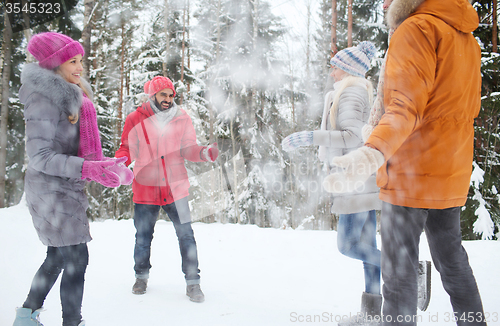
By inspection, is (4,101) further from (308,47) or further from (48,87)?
(308,47)

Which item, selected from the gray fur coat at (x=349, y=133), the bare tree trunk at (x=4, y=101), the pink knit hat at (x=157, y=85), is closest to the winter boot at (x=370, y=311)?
the gray fur coat at (x=349, y=133)

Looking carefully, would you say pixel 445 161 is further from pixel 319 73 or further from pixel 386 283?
pixel 319 73

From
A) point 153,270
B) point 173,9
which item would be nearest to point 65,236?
point 153,270

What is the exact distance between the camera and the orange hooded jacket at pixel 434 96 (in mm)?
1222

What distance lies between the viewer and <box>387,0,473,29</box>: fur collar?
4.41 feet

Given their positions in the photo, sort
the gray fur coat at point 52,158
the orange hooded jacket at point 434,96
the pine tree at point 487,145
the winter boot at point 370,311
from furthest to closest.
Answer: the pine tree at point 487,145, the winter boot at point 370,311, the gray fur coat at point 52,158, the orange hooded jacket at point 434,96

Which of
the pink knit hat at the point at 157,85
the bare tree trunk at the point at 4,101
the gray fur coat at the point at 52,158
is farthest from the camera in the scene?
the bare tree trunk at the point at 4,101

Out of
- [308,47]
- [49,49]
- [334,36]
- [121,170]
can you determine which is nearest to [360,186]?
[121,170]

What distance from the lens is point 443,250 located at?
4.51ft

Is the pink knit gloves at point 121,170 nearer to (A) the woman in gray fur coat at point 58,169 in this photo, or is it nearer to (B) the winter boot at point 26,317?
(A) the woman in gray fur coat at point 58,169

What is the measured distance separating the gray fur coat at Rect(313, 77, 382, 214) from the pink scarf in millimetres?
1523

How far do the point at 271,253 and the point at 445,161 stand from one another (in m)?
3.09

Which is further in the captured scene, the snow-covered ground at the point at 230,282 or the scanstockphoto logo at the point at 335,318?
the snow-covered ground at the point at 230,282

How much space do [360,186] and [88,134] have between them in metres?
1.87
